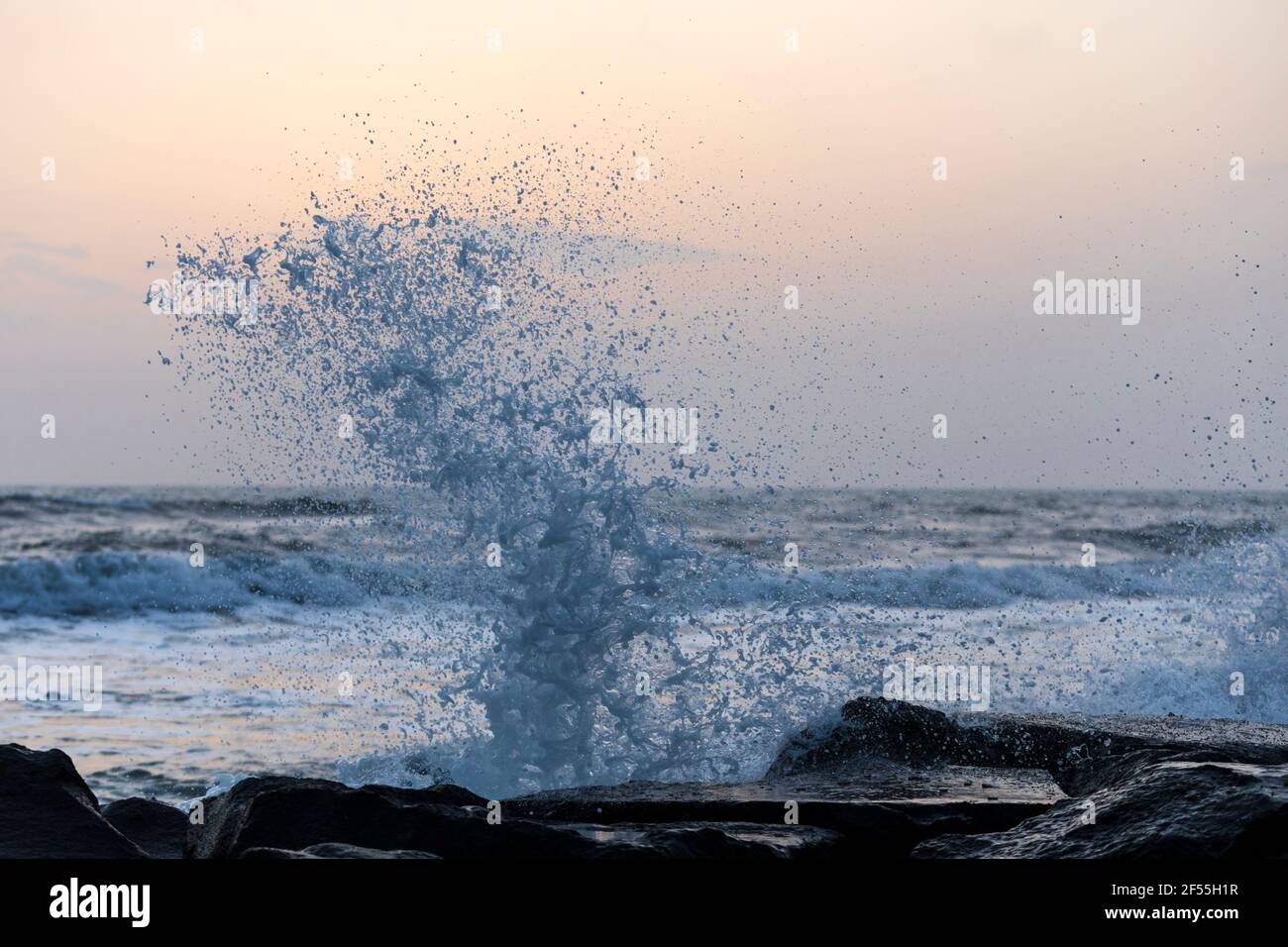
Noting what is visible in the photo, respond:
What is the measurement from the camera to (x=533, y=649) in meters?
7.24

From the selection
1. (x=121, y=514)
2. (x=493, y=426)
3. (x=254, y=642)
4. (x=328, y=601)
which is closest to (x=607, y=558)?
(x=493, y=426)

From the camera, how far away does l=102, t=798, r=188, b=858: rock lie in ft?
17.2

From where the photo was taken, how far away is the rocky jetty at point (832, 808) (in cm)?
321

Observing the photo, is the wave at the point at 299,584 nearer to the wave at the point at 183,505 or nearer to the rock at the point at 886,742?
the rock at the point at 886,742

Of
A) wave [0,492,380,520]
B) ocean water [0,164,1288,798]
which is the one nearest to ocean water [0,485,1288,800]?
ocean water [0,164,1288,798]

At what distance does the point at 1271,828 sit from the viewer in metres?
2.97

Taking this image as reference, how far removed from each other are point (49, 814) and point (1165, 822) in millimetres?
3612

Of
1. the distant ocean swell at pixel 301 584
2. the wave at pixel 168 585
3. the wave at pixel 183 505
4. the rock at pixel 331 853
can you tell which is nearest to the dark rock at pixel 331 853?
the rock at pixel 331 853

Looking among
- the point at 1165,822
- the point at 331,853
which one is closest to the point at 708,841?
the point at 331,853

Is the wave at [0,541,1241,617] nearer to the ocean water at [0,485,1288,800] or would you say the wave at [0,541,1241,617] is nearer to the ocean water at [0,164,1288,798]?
the ocean water at [0,485,1288,800]

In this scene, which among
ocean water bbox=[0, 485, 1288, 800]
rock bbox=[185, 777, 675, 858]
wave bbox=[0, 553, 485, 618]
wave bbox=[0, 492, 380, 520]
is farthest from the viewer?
wave bbox=[0, 492, 380, 520]

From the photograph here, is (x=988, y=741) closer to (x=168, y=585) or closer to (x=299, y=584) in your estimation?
(x=299, y=584)

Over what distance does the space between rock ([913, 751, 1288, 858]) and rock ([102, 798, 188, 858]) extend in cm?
330

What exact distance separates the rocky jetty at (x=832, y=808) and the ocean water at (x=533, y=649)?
1.38 m
